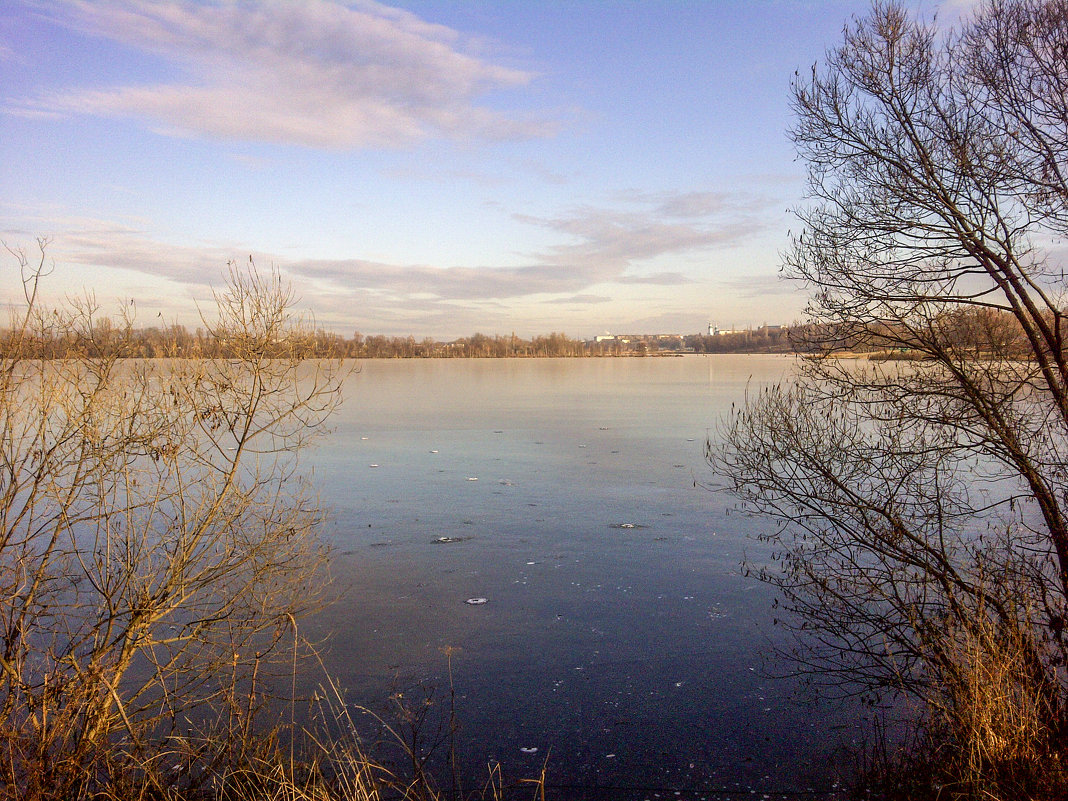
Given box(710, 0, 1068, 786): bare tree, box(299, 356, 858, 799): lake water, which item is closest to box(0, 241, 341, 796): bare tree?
box(299, 356, 858, 799): lake water

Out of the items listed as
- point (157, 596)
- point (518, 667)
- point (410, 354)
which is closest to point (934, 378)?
point (518, 667)

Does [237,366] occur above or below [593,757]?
above

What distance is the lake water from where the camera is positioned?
4.44 m

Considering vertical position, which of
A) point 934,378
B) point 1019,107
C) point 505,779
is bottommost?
point 505,779

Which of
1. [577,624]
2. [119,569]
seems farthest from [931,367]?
[119,569]

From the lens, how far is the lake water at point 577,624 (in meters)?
4.44

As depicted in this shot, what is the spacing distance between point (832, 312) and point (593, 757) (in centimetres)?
499

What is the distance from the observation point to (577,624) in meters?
6.24

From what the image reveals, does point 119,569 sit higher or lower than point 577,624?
higher

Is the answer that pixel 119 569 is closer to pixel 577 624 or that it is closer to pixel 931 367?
pixel 577 624

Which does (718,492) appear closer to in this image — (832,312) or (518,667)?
(832,312)

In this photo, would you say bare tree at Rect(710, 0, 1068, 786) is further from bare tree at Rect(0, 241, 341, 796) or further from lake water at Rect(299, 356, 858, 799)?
bare tree at Rect(0, 241, 341, 796)

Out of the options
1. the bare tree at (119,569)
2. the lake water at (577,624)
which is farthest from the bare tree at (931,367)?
the bare tree at (119,569)

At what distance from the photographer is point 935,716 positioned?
4910 mm
